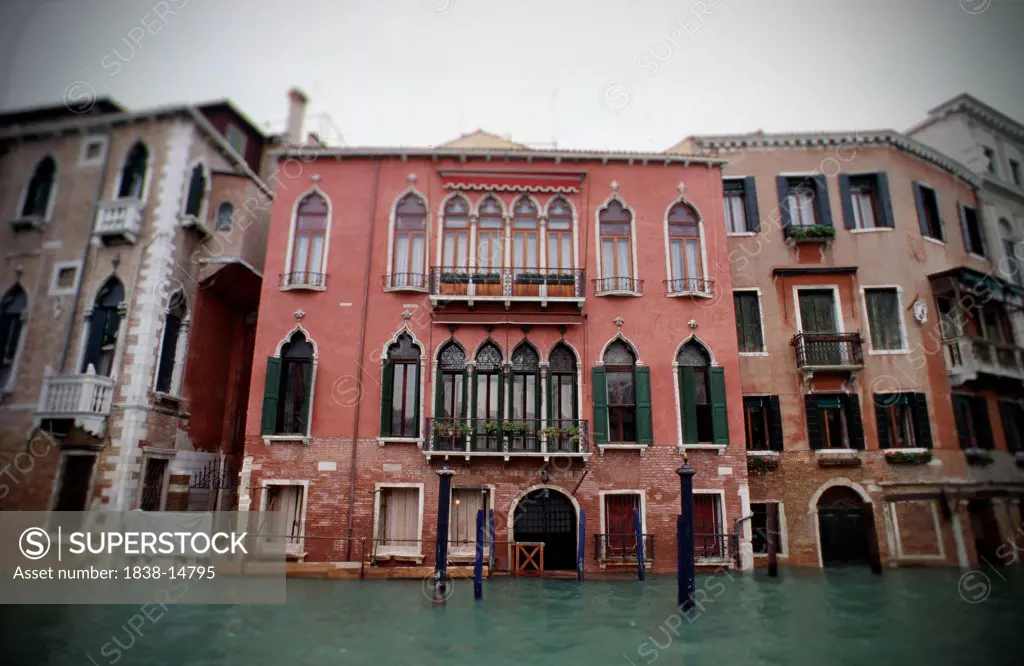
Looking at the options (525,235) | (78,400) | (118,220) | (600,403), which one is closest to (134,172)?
(118,220)

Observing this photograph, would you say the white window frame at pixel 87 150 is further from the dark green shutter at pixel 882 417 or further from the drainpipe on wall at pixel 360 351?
the dark green shutter at pixel 882 417

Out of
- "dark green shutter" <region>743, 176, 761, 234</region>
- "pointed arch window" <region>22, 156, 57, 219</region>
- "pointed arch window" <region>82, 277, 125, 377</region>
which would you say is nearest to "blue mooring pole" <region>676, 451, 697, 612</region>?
"dark green shutter" <region>743, 176, 761, 234</region>

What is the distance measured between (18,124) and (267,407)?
8.86 metres

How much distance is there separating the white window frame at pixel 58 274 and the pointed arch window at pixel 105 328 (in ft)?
1.71

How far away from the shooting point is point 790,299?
16953mm

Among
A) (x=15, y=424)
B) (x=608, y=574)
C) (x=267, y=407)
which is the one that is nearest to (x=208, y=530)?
(x=267, y=407)

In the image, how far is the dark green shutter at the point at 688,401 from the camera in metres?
14.7

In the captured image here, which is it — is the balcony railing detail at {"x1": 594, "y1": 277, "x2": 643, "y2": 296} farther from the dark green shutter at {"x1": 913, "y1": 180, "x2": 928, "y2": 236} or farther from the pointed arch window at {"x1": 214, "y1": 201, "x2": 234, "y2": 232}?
the pointed arch window at {"x1": 214, "y1": 201, "x2": 234, "y2": 232}

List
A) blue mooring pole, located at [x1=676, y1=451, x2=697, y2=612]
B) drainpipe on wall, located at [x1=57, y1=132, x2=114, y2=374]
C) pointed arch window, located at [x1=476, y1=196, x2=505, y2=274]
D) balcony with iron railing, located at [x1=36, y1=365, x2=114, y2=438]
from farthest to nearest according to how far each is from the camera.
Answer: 1. pointed arch window, located at [x1=476, y1=196, x2=505, y2=274]
2. drainpipe on wall, located at [x1=57, y1=132, x2=114, y2=374]
3. balcony with iron railing, located at [x1=36, y1=365, x2=114, y2=438]
4. blue mooring pole, located at [x1=676, y1=451, x2=697, y2=612]

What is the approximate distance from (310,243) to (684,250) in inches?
406

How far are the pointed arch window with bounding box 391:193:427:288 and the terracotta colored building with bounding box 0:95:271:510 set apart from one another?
4531mm

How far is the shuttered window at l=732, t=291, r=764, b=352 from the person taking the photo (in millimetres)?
16781

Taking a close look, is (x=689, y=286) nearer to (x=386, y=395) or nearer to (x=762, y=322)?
(x=762, y=322)

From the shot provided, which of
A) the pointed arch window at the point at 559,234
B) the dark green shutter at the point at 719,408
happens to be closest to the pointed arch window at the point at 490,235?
the pointed arch window at the point at 559,234
